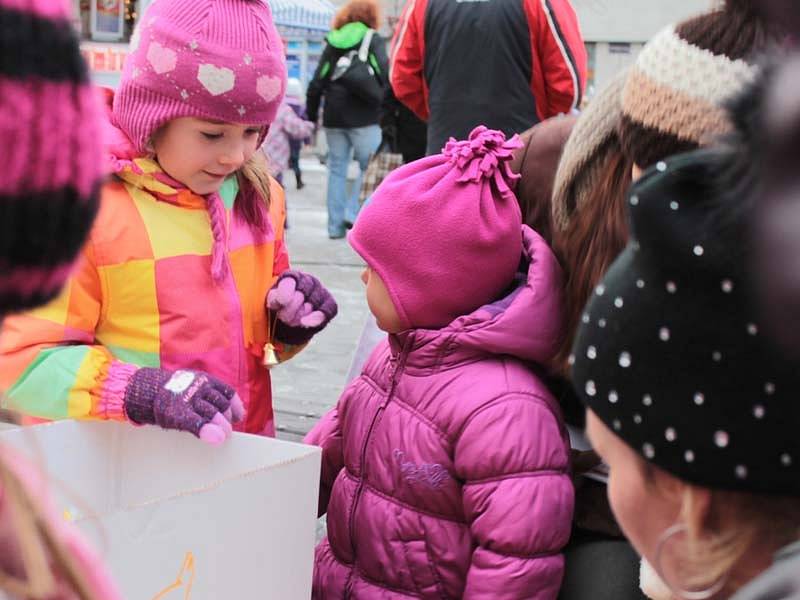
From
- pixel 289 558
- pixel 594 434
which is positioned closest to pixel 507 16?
pixel 289 558

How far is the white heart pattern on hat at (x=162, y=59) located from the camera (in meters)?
2.12

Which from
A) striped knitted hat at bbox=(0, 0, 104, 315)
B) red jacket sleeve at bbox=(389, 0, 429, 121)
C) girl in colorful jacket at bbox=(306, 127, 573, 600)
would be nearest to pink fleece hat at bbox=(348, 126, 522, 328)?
girl in colorful jacket at bbox=(306, 127, 573, 600)

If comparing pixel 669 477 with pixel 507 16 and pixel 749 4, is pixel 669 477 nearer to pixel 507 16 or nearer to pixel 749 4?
pixel 749 4

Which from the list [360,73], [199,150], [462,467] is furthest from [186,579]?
[360,73]

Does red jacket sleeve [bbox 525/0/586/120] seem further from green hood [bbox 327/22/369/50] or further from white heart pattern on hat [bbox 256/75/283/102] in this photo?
green hood [bbox 327/22/369/50]

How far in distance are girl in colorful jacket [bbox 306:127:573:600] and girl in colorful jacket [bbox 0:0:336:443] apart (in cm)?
32

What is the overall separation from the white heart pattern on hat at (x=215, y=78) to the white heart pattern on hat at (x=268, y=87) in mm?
68

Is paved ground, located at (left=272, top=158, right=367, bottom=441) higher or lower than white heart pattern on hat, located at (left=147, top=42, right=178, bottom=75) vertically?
lower

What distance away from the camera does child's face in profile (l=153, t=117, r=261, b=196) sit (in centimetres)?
218

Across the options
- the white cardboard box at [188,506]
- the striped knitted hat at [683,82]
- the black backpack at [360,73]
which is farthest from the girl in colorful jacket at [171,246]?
the black backpack at [360,73]

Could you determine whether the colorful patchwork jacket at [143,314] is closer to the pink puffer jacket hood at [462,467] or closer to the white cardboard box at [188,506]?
the white cardboard box at [188,506]

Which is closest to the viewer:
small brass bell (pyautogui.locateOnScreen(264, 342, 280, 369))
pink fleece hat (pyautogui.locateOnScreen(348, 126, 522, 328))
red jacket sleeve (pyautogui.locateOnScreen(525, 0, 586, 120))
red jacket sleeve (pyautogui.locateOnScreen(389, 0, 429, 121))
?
pink fleece hat (pyautogui.locateOnScreen(348, 126, 522, 328))

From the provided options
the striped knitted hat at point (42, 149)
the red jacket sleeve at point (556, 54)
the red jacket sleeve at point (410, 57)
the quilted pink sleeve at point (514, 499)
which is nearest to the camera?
the striped knitted hat at point (42, 149)

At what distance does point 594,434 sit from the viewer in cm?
111
